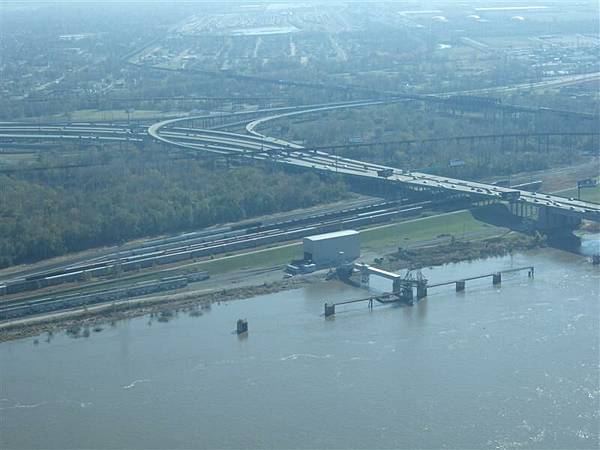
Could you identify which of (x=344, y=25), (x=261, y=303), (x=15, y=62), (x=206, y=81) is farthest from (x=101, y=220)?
(x=344, y=25)

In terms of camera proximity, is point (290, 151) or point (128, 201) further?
point (290, 151)

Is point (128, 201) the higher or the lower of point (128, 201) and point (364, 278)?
the higher

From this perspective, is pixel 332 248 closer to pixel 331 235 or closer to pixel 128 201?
pixel 331 235

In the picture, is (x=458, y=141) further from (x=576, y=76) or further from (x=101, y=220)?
(x=576, y=76)

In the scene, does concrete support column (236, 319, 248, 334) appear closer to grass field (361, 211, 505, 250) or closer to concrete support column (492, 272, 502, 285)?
concrete support column (492, 272, 502, 285)

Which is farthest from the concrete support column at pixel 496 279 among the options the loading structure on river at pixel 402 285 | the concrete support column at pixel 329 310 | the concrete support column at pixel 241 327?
the concrete support column at pixel 241 327

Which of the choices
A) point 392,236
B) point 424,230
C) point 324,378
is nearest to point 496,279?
point 392,236

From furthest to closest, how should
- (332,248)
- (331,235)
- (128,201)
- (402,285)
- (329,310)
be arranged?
(128,201), (331,235), (332,248), (402,285), (329,310)
